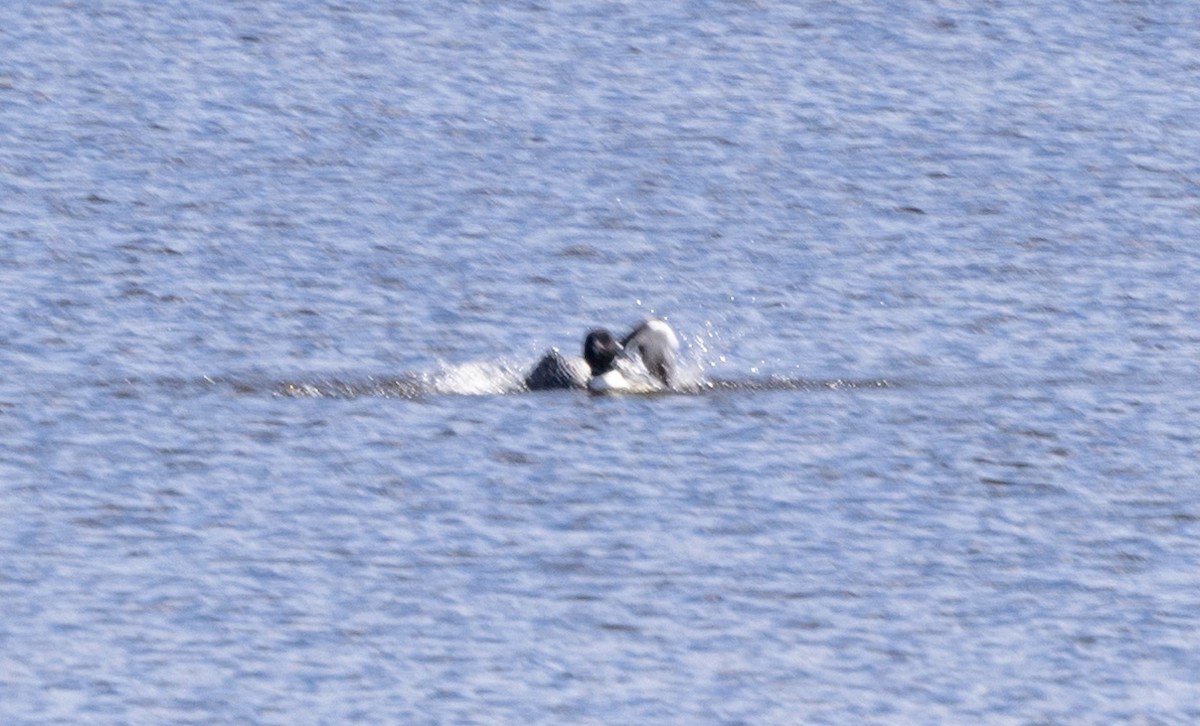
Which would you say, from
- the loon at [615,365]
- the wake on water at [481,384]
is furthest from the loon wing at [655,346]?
the wake on water at [481,384]

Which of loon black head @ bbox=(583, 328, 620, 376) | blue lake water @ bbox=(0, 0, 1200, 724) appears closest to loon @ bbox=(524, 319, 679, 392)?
loon black head @ bbox=(583, 328, 620, 376)

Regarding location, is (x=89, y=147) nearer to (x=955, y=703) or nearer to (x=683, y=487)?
(x=683, y=487)

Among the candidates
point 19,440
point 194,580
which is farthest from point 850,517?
point 19,440

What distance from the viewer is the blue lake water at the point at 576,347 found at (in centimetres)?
1335

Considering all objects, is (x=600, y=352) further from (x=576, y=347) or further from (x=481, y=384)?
(x=576, y=347)

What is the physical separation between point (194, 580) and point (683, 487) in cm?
342

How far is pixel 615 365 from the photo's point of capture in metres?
19.8

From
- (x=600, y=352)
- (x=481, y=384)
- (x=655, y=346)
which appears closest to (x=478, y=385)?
(x=481, y=384)

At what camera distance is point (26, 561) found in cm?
1457

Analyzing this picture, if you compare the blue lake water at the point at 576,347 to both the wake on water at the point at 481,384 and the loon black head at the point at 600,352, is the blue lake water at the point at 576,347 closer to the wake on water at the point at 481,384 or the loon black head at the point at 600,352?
the wake on water at the point at 481,384

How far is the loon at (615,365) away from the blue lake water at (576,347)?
0.24 metres

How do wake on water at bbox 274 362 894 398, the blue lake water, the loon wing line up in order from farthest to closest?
the loon wing < wake on water at bbox 274 362 894 398 < the blue lake water

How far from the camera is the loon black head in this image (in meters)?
19.8

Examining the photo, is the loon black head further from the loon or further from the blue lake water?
the blue lake water
